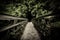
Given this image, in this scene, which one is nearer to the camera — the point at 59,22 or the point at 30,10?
the point at 59,22

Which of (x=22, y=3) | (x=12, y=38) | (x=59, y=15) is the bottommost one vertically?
(x=12, y=38)

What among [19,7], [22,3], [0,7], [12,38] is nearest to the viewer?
[12,38]

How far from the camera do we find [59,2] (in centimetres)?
318

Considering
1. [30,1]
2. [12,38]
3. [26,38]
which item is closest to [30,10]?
[30,1]

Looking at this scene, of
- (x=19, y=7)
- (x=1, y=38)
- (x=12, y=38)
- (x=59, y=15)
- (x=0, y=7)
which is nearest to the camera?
(x=1, y=38)

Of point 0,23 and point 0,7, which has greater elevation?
point 0,7

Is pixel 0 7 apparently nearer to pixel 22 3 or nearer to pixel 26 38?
pixel 26 38

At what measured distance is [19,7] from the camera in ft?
26.6

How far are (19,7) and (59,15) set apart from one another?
5575 mm

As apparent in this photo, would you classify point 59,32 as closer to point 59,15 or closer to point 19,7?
point 59,15

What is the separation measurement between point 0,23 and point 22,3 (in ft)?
19.6

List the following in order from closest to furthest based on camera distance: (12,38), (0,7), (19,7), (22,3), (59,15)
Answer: (59,15)
(12,38)
(0,7)
(19,7)
(22,3)

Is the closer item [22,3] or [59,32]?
[59,32]

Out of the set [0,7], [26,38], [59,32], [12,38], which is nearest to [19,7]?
[0,7]
